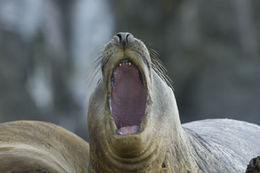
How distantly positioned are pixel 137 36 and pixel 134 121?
43.2ft

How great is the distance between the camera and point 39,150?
15.5 ft

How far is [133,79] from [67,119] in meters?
13.1

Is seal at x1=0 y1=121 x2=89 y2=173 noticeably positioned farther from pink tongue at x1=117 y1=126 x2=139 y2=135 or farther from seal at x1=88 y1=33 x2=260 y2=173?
pink tongue at x1=117 y1=126 x2=139 y2=135

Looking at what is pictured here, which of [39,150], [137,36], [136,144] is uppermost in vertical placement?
[137,36]

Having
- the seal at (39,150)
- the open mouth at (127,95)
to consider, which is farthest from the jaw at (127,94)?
the seal at (39,150)

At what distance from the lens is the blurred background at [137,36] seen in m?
15.4

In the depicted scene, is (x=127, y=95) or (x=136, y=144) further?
(x=127, y=95)

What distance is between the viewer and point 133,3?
17.5 meters

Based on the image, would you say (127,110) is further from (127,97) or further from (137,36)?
(137,36)

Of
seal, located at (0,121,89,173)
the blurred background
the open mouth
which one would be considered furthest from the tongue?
the blurred background

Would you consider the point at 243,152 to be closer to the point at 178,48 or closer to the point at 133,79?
the point at 133,79

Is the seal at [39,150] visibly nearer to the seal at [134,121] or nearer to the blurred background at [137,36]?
the seal at [134,121]

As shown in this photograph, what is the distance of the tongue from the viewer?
391 centimetres

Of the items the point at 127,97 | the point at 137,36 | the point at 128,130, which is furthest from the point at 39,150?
the point at 137,36
